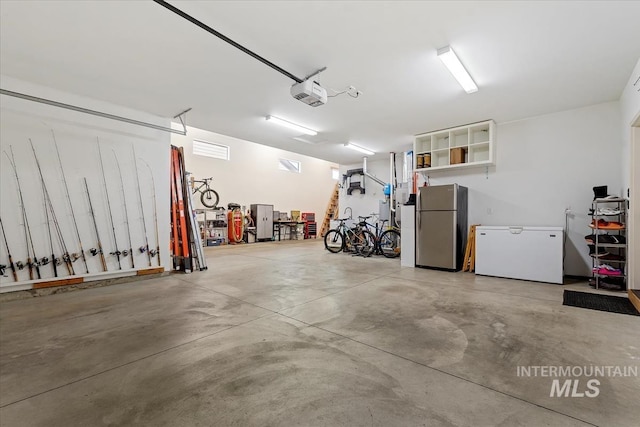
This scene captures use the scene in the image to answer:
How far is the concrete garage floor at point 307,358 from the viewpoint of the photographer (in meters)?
1.38

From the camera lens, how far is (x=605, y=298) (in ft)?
10.7

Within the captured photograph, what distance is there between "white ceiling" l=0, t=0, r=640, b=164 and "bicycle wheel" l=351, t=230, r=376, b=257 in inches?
132

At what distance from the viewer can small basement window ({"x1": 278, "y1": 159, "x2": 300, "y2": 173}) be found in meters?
12.0

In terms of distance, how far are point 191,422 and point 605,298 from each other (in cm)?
456

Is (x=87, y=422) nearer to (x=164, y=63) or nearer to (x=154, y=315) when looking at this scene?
(x=154, y=315)

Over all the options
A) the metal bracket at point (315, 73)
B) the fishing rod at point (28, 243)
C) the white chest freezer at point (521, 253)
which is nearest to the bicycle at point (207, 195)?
the fishing rod at point (28, 243)

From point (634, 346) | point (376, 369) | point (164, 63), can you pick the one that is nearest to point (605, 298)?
point (634, 346)

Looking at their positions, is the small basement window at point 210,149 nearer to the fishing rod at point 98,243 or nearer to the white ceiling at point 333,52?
the white ceiling at point 333,52

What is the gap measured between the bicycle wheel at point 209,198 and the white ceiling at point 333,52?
4870 millimetres

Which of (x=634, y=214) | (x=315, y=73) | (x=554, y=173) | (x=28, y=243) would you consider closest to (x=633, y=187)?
(x=634, y=214)

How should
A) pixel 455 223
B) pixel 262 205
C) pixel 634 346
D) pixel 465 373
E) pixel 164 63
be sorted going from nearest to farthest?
1. pixel 465 373
2. pixel 634 346
3. pixel 164 63
4. pixel 455 223
5. pixel 262 205

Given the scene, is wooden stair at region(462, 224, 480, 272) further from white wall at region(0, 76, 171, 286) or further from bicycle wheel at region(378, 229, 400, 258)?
white wall at region(0, 76, 171, 286)

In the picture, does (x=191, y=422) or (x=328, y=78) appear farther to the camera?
(x=328, y=78)


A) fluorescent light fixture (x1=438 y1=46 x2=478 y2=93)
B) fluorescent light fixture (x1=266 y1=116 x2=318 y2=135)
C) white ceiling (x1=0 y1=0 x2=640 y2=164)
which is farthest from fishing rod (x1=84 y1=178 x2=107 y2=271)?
fluorescent light fixture (x1=438 y1=46 x2=478 y2=93)
